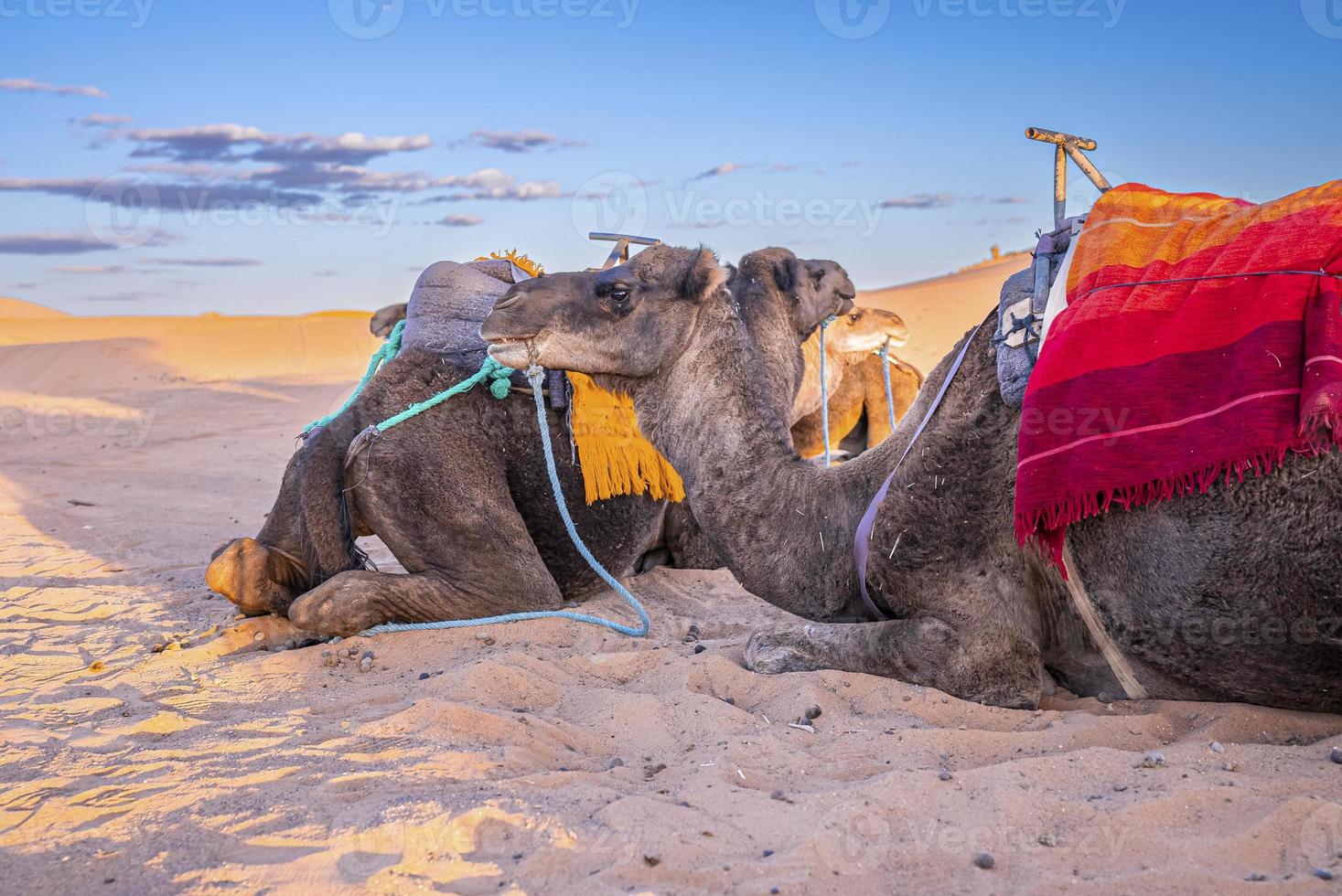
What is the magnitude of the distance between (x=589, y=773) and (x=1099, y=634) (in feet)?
6.17

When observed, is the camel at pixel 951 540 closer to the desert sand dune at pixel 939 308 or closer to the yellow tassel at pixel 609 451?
the yellow tassel at pixel 609 451

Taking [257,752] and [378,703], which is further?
[378,703]

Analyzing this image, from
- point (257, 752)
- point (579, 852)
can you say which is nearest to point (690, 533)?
point (257, 752)

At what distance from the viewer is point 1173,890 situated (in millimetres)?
2717

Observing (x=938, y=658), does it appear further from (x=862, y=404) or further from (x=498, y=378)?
(x=862, y=404)

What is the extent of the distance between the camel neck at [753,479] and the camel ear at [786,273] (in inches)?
14.3

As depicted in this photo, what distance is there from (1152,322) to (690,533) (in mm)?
3289

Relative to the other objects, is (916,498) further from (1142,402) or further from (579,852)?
(579,852)

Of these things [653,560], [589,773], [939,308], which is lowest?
[589,773]

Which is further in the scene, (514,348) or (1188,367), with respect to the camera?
(514,348)

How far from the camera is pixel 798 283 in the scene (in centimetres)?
A: 516

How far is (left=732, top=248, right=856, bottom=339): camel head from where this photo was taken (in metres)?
5.07

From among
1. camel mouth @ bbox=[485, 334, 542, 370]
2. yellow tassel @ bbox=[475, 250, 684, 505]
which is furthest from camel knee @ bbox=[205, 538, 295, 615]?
camel mouth @ bbox=[485, 334, 542, 370]

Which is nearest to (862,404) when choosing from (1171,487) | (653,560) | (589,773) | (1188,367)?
(653,560)
